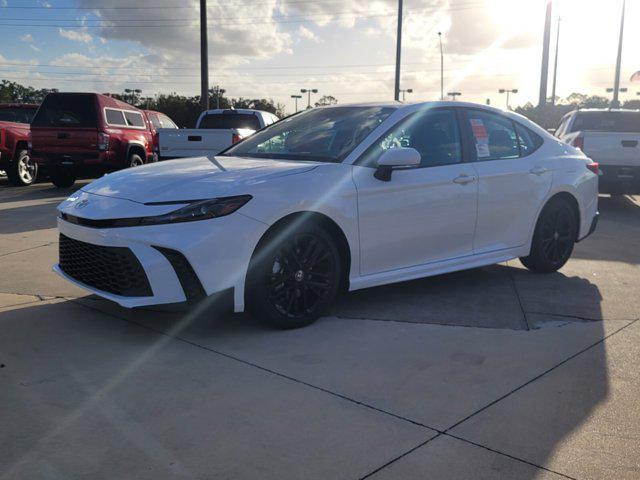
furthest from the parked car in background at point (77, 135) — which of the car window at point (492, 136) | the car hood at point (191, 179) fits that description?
the car window at point (492, 136)

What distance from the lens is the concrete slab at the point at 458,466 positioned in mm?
2555

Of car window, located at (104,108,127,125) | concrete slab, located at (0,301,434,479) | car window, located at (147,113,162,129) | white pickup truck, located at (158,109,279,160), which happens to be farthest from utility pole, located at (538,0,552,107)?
concrete slab, located at (0,301,434,479)

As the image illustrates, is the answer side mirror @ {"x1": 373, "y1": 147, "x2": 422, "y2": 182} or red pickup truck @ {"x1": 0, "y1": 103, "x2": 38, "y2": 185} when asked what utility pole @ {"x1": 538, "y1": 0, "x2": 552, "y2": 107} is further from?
side mirror @ {"x1": 373, "y1": 147, "x2": 422, "y2": 182}

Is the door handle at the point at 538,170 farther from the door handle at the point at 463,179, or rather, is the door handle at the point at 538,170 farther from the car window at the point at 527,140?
the door handle at the point at 463,179

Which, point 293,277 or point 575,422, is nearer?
point 575,422

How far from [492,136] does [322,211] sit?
2091 millimetres

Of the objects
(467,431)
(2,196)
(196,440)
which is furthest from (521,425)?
(2,196)

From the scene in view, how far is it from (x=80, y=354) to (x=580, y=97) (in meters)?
116

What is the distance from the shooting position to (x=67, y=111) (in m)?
12.7

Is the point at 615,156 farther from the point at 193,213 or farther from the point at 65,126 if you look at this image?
the point at 65,126

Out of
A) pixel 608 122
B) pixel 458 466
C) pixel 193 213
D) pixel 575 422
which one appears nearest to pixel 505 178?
pixel 575 422

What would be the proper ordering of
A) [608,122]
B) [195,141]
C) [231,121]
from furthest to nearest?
[231,121] < [608,122] < [195,141]

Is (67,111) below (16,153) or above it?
above

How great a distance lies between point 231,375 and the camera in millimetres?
3516
